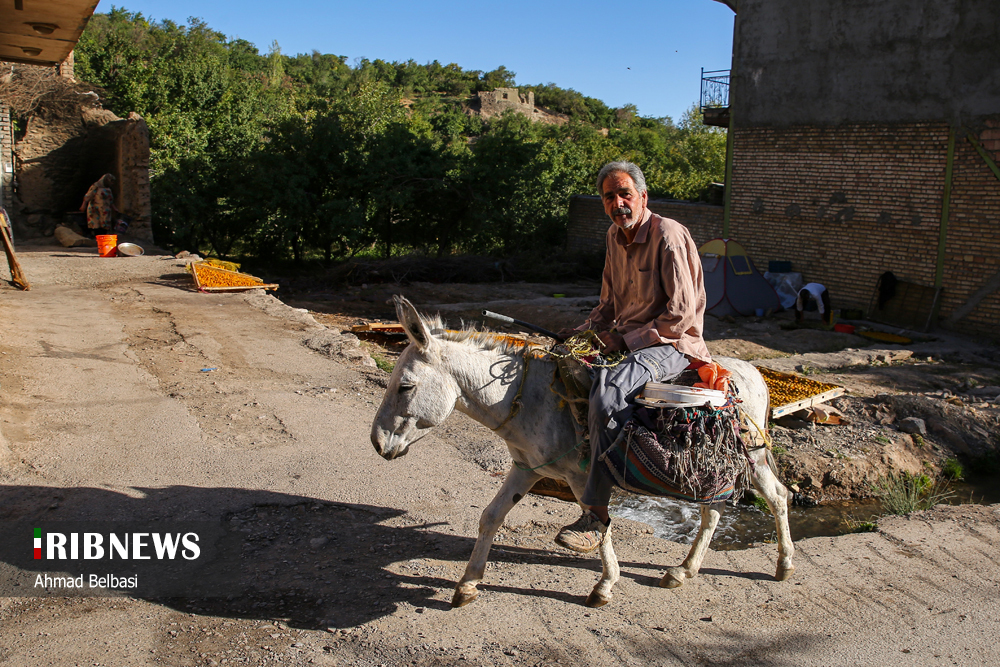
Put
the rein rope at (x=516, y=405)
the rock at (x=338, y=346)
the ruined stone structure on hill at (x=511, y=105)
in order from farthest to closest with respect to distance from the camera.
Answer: the ruined stone structure on hill at (x=511, y=105)
the rock at (x=338, y=346)
the rein rope at (x=516, y=405)

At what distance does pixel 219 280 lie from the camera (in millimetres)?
12852

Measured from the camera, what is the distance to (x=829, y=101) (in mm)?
16188

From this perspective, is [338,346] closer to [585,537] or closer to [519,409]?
[519,409]

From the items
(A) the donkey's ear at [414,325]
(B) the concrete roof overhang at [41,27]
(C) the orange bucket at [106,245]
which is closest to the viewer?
(A) the donkey's ear at [414,325]

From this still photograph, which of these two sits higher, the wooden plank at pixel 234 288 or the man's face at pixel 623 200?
the man's face at pixel 623 200

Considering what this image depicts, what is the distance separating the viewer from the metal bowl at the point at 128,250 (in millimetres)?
16156

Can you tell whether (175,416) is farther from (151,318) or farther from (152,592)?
(151,318)

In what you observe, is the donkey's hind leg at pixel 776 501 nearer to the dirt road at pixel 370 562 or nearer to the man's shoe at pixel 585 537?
the dirt road at pixel 370 562

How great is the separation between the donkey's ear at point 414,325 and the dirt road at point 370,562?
1.49 m

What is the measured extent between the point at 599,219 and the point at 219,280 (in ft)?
45.2

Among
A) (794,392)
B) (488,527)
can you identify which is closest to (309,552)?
(488,527)

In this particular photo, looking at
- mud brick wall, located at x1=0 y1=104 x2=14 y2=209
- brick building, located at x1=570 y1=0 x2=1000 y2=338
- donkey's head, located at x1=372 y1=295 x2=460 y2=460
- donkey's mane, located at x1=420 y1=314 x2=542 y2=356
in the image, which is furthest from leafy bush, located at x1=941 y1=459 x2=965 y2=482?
mud brick wall, located at x1=0 y1=104 x2=14 y2=209

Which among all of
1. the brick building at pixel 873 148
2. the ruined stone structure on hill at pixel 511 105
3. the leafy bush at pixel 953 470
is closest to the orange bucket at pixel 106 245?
the brick building at pixel 873 148

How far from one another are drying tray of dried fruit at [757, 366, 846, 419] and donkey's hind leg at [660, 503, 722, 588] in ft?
9.98
